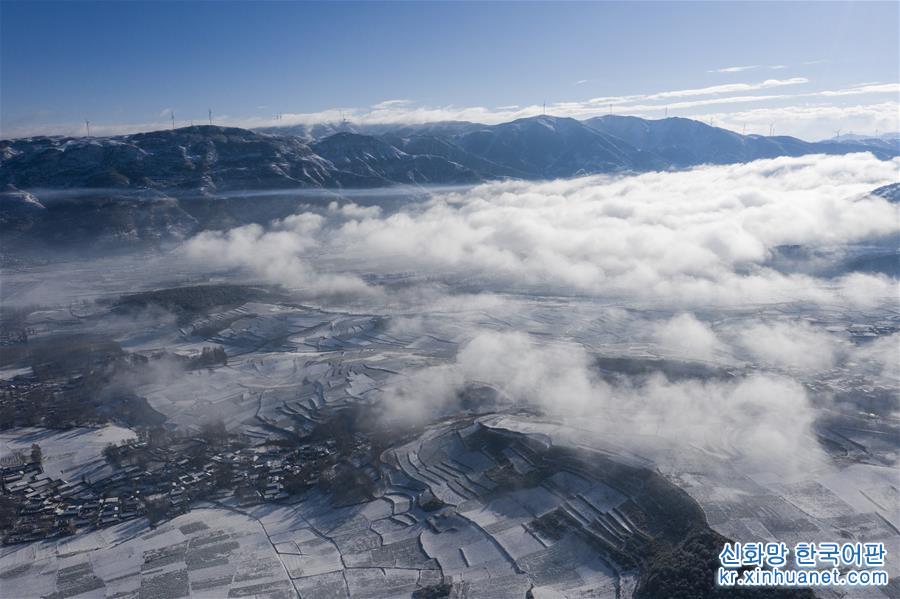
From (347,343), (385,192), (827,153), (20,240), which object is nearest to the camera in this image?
(347,343)

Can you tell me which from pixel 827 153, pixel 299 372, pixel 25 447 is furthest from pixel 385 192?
pixel 827 153

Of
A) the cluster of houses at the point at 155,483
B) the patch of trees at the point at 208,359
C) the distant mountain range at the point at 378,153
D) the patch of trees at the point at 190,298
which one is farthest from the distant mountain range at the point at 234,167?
the cluster of houses at the point at 155,483

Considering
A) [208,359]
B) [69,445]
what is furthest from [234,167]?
[69,445]

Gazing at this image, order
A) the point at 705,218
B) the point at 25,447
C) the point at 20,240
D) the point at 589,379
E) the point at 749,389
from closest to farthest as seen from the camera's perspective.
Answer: the point at 25,447, the point at 749,389, the point at 589,379, the point at 20,240, the point at 705,218

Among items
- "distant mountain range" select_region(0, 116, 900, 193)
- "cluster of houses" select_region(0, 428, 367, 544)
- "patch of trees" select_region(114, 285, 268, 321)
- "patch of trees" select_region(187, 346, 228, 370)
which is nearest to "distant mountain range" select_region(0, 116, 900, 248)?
"distant mountain range" select_region(0, 116, 900, 193)

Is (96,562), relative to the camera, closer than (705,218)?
Yes

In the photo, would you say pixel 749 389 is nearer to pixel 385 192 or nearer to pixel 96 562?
pixel 96 562

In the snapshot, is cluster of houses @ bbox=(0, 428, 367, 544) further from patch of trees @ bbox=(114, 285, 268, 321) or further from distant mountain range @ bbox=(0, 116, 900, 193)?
distant mountain range @ bbox=(0, 116, 900, 193)
